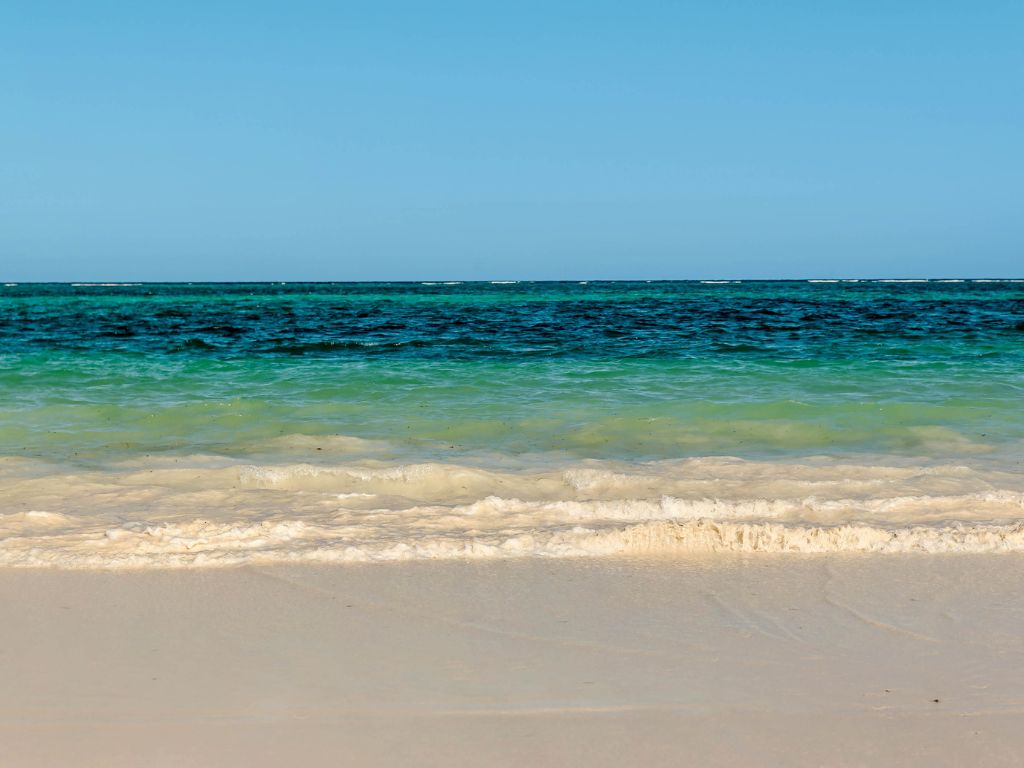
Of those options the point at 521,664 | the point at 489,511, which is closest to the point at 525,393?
the point at 489,511

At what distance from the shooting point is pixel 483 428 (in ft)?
26.0

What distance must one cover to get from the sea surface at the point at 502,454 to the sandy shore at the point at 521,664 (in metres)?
0.36

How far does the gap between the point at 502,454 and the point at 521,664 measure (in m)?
3.71

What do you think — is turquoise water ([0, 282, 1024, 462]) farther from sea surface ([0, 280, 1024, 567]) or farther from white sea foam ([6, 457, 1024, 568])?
white sea foam ([6, 457, 1024, 568])

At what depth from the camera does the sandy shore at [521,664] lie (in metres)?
2.66

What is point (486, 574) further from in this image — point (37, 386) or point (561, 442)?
point (37, 386)

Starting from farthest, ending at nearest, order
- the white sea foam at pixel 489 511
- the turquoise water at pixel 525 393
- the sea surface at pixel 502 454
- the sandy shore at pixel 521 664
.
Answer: the turquoise water at pixel 525 393
the sea surface at pixel 502 454
the white sea foam at pixel 489 511
the sandy shore at pixel 521 664

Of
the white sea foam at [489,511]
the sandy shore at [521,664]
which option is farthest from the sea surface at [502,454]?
the sandy shore at [521,664]

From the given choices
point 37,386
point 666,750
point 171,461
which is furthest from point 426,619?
point 37,386

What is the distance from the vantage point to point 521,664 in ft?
10.5

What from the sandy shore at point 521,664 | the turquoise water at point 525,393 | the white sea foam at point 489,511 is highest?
the turquoise water at point 525,393

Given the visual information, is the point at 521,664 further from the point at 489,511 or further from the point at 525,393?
the point at 525,393

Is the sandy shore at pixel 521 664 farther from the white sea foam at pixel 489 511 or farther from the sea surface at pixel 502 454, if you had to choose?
the sea surface at pixel 502 454

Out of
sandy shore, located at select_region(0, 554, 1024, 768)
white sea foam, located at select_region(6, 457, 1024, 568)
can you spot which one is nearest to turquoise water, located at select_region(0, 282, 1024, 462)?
white sea foam, located at select_region(6, 457, 1024, 568)
